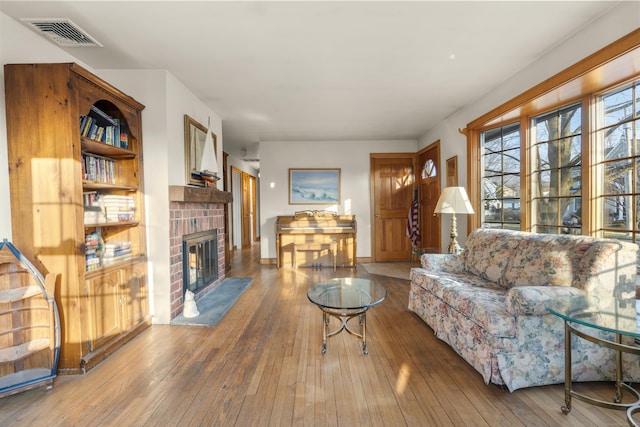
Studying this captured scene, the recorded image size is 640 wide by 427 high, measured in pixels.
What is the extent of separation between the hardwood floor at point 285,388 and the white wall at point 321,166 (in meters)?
3.18

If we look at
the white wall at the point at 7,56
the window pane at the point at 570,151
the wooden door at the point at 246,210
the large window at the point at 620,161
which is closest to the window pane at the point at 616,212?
the large window at the point at 620,161

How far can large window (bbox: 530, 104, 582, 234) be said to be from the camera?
258 centimetres

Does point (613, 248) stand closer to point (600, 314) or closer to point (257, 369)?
point (600, 314)

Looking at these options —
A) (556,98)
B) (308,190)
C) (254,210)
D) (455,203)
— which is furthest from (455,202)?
(254,210)

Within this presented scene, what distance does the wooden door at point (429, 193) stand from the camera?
4871 millimetres

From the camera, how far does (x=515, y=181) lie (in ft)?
10.8

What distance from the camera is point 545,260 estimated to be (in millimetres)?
2119

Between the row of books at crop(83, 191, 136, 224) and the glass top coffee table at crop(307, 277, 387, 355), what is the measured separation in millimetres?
1693

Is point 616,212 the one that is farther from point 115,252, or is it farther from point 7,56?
point 7,56

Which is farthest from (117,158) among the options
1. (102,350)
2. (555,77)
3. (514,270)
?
(555,77)

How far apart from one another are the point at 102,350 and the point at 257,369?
3.80 ft

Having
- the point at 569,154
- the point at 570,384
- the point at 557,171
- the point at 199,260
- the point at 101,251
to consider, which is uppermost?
the point at 569,154

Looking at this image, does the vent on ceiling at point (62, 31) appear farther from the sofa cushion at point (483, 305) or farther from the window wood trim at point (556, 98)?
the window wood trim at point (556, 98)

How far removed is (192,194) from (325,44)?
1863mm
